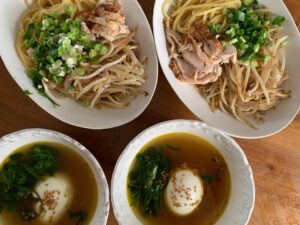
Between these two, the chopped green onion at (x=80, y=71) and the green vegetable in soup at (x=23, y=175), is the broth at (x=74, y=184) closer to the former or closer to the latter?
the green vegetable in soup at (x=23, y=175)

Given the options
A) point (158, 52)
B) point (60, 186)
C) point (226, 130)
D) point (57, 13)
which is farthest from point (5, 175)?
point (226, 130)

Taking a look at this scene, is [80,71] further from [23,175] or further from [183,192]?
[183,192]

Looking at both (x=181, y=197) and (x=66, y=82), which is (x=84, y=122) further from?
(x=181, y=197)

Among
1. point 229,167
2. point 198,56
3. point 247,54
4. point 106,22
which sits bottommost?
point 229,167

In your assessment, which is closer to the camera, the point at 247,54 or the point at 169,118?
the point at 247,54

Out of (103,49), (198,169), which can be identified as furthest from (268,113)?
(103,49)

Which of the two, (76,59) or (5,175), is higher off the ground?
(76,59)

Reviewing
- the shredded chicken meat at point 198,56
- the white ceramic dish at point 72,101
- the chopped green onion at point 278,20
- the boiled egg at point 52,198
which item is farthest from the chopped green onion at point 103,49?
the chopped green onion at point 278,20
